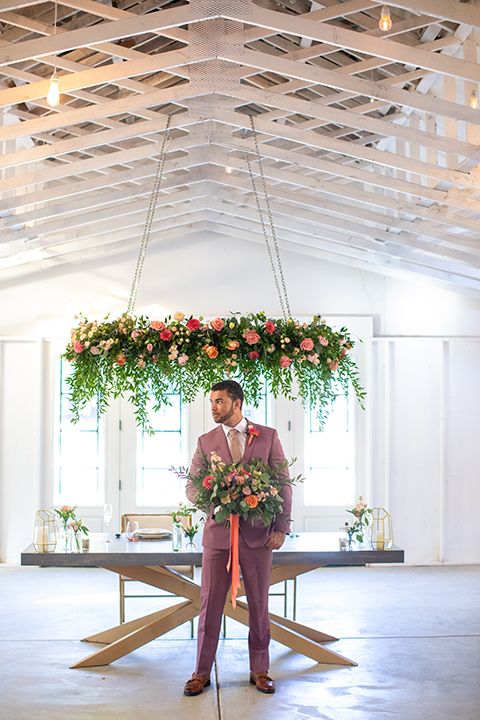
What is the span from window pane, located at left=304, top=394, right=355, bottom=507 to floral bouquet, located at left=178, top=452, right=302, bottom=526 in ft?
15.2

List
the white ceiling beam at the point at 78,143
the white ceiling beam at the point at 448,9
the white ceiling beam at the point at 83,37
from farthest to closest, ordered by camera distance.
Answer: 1. the white ceiling beam at the point at 78,143
2. the white ceiling beam at the point at 83,37
3. the white ceiling beam at the point at 448,9

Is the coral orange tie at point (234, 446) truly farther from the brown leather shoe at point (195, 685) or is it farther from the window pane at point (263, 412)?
the window pane at point (263, 412)

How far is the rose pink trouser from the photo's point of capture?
187 inches

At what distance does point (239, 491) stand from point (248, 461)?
12.4 inches

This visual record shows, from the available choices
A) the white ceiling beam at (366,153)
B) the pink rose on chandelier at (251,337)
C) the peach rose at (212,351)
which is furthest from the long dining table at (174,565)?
the white ceiling beam at (366,153)

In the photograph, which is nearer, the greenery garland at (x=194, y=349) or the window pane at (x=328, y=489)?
the greenery garland at (x=194, y=349)

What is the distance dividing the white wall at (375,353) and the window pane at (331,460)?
→ 29 centimetres

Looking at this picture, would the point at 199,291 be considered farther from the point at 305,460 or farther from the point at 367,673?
the point at 367,673

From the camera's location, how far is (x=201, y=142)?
6.54 metres

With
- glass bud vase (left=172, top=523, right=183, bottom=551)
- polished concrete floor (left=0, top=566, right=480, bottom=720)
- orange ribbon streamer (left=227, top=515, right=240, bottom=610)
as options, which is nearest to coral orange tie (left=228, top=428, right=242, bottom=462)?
orange ribbon streamer (left=227, top=515, right=240, bottom=610)

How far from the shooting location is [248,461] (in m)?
4.91

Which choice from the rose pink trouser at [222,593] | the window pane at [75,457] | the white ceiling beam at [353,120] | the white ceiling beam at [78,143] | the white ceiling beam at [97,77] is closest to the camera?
the rose pink trouser at [222,593]

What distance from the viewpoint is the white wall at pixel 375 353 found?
Answer: 30.3 ft

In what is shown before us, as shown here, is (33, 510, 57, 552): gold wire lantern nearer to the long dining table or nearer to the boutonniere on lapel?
the long dining table
